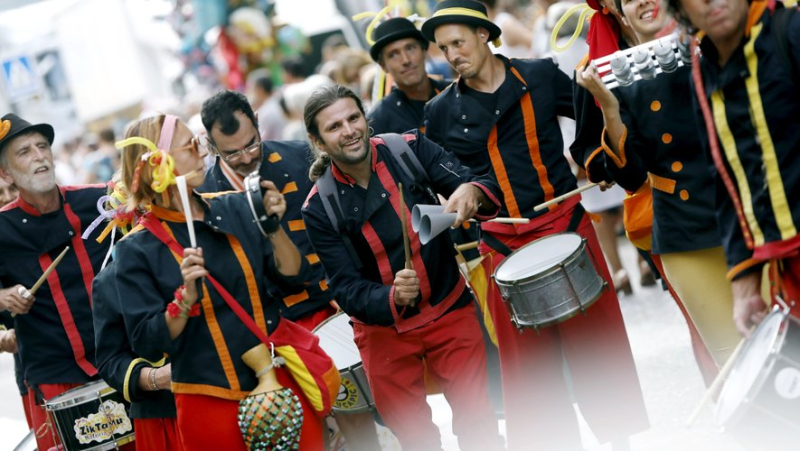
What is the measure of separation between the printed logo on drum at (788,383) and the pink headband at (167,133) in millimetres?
2844

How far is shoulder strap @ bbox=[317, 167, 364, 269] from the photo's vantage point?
590 cm

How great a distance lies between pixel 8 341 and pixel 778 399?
5.05 meters

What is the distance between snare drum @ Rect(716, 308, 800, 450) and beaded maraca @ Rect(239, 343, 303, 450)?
1965 millimetres

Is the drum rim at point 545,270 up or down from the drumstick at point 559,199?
down

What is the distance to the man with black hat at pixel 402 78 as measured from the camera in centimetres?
762

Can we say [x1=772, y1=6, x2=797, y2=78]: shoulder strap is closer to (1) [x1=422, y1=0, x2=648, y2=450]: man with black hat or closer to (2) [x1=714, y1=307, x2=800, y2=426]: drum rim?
(2) [x1=714, y1=307, x2=800, y2=426]: drum rim

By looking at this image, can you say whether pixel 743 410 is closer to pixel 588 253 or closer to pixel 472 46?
pixel 588 253

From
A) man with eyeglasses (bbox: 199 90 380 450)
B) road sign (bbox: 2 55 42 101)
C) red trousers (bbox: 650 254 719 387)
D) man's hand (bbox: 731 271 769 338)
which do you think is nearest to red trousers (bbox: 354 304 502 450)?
man with eyeglasses (bbox: 199 90 380 450)

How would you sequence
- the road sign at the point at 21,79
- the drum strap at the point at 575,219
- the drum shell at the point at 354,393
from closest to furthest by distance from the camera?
the drum strap at the point at 575,219, the drum shell at the point at 354,393, the road sign at the point at 21,79

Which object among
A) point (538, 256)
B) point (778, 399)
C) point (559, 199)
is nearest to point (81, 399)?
point (538, 256)

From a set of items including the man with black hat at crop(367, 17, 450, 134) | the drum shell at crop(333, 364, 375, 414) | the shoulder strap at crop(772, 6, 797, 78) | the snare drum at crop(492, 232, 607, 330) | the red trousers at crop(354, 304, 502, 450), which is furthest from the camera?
the man with black hat at crop(367, 17, 450, 134)

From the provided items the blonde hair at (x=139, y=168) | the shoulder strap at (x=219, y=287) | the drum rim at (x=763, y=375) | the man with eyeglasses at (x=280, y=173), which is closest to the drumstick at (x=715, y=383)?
the drum rim at (x=763, y=375)

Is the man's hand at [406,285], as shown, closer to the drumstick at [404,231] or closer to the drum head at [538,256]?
the drumstick at [404,231]

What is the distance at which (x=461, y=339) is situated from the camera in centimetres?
606
